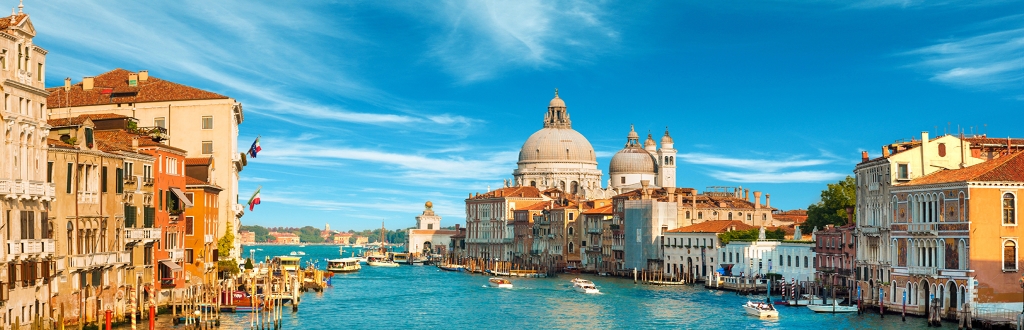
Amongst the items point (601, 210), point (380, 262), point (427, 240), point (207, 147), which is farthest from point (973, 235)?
point (427, 240)

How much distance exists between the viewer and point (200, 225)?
40344 mm

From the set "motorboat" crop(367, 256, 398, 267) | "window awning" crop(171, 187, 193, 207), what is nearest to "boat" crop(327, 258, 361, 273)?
"motorboat" crop(367, 256, 398, 267)

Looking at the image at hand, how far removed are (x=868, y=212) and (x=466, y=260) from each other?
214 feet

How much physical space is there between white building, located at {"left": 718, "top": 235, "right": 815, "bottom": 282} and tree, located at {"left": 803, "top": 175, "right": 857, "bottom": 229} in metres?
4.50

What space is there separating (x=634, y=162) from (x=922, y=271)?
81.8 metres

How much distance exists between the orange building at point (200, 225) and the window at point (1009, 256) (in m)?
23.7

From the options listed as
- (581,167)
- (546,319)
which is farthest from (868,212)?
(581,167)

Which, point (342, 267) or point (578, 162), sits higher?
point (578, 162)

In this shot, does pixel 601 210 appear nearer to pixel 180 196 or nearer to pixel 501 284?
pixel 501 284

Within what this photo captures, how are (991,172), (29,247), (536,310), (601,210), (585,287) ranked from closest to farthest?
1. (29,247)
2. (991,172)
3. (536,310)
4. (585,287)
5. (601,210)

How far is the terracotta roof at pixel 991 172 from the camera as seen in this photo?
35375 mm

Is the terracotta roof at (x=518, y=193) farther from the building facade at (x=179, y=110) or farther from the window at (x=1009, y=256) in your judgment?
the window at (x=1009, y=256)

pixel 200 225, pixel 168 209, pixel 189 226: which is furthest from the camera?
pixel 200 225

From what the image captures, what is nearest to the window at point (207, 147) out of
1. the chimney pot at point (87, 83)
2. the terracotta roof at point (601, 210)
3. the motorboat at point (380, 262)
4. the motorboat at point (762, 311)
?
the chimney pot at point (87, 83)
